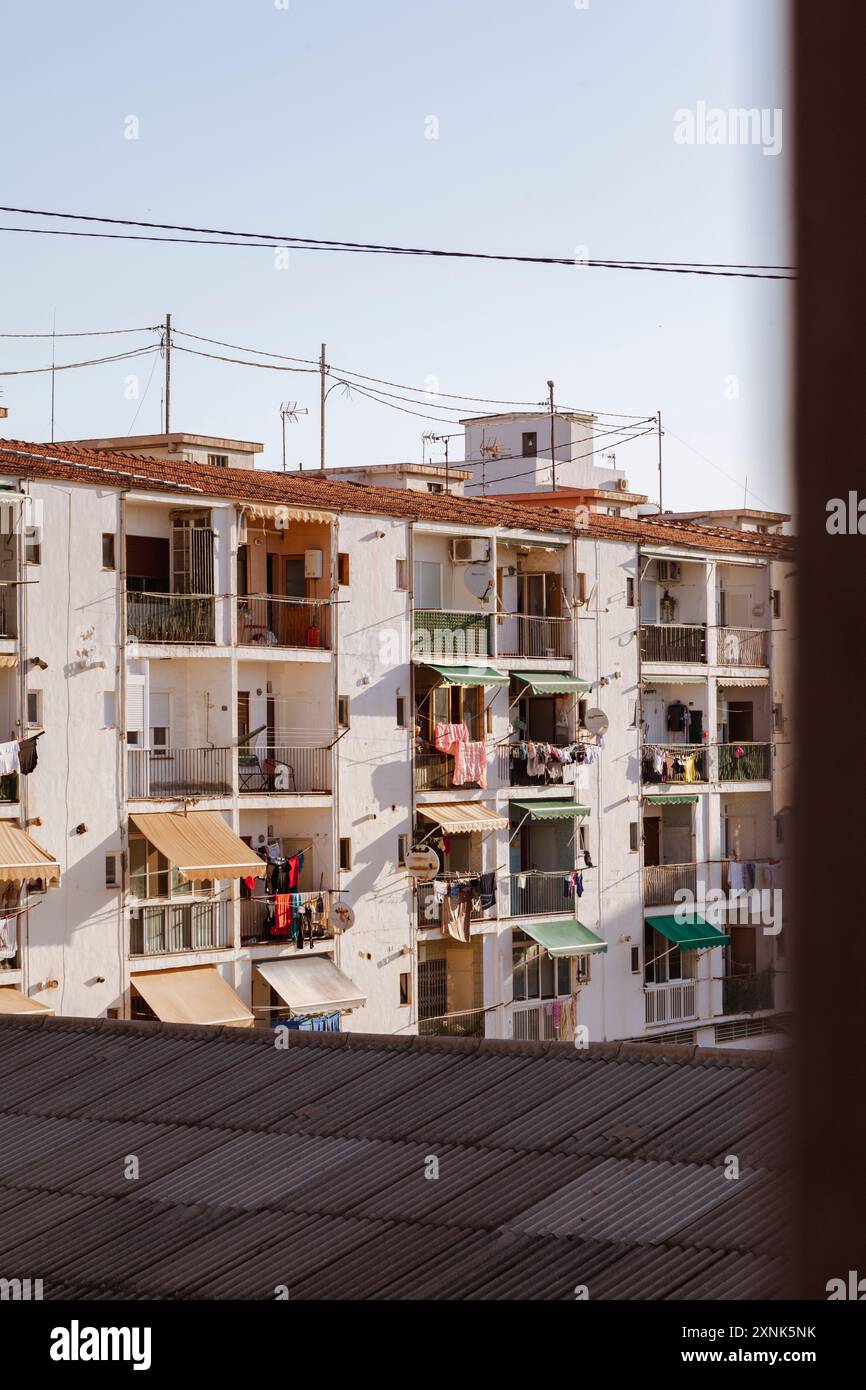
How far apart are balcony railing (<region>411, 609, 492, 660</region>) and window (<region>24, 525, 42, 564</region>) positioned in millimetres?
11226

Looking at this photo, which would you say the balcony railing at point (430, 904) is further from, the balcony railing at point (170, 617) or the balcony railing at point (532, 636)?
the balcony railing at point (170, 617)

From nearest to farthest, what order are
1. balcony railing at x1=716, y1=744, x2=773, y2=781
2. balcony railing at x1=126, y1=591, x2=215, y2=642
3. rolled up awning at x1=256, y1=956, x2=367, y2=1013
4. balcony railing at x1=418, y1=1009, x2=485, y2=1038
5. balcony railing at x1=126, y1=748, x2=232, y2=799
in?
1. balcony railing at x1=126, y1=591, x2=215, y2=642
2. balcony railing at x1=126, y1=748, x2=232, y2=799
3. rolled up awning at x1=256, y1=956, x2=367, y2=1013
4. balcony railing at x1=418, y1=1009, x2=485, y2=1038
5. balcony railing at x1=716, y1=744, x2=773, y2=781

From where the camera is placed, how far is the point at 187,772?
3988cm

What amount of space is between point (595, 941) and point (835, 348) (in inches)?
1823

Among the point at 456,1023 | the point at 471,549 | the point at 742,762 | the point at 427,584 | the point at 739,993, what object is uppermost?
the point at 471,549

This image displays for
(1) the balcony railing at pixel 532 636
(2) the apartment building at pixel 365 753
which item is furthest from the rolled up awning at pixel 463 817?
(1) the balcony railing at pixel 532 636

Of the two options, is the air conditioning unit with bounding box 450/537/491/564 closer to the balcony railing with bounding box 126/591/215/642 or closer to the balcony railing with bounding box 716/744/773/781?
the balcony railing with bounding box 126/591/215/642

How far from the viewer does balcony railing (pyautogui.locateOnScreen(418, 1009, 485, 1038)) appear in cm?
4381

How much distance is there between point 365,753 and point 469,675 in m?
3.50

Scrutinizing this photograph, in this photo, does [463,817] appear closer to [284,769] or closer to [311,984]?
[284,769]

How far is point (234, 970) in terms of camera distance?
129 feet

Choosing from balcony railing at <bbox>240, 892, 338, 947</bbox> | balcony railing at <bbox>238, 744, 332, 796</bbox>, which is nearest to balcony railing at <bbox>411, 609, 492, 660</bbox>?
balcony railing at <bbox>238, 744, 332, 796</bbox>

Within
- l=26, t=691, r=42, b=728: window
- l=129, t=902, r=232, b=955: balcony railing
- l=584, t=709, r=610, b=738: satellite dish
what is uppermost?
l=26, t=691, r=42, b=728: window

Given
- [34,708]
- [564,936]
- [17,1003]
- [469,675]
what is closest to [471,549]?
[469,675]
